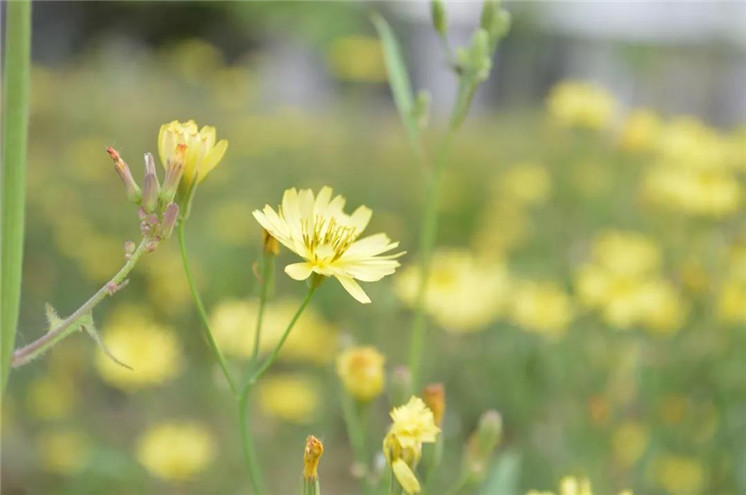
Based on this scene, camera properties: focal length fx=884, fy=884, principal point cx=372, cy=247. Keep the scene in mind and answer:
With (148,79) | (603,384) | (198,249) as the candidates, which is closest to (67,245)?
(198,249)

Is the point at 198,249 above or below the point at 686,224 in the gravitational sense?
above

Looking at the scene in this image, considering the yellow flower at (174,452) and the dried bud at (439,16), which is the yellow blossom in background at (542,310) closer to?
the yellow flower at (174,452)

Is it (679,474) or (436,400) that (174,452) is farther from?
(436,400)

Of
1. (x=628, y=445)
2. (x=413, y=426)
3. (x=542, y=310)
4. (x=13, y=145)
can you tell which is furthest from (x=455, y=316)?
(x=13, y=145)

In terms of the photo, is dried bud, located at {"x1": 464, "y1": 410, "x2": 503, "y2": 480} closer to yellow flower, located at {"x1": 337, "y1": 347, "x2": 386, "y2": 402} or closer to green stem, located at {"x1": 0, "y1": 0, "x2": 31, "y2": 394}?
yellow flower, located at {"x1": 337, "y1": 347, "x2": 386, "y2": 402}

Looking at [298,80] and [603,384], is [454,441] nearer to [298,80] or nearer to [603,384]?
[603,384]

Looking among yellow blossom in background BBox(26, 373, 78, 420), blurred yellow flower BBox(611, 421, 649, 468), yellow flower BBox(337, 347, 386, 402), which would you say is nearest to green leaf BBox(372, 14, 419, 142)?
yellow flower BBox(337, 347, 386, 402)
